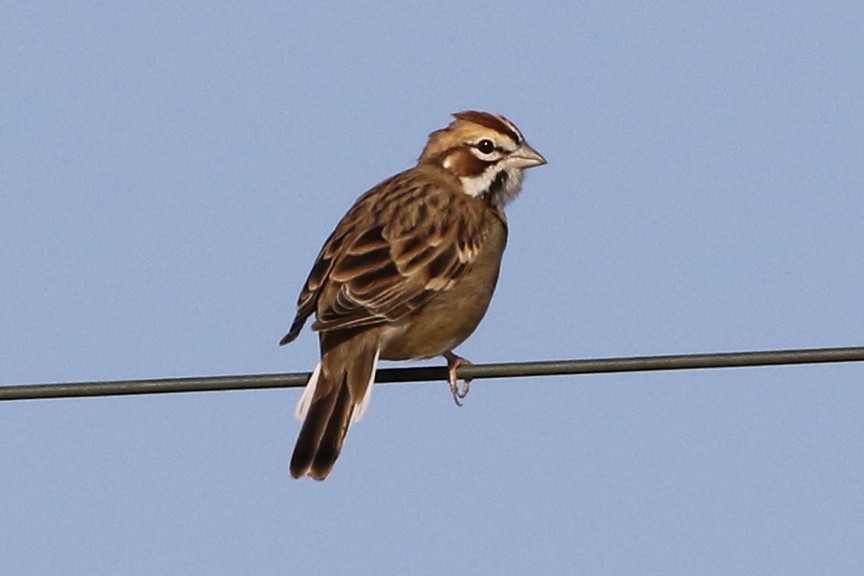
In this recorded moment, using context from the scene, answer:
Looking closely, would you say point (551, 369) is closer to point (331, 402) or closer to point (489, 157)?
point (331, 402)

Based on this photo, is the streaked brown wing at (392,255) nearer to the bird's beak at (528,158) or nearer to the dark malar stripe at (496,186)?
the dark malar stripe at (496,186)

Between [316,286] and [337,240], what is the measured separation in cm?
54

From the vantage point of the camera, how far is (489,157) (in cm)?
1085

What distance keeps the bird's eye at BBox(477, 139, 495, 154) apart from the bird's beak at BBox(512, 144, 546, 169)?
0.16m

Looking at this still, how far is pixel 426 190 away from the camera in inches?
415

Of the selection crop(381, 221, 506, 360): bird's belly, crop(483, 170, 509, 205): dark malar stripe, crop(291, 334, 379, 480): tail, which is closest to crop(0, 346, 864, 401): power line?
crop(291, 334, 379, 480): tail

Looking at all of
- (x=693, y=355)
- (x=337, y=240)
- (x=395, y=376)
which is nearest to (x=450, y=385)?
(x=395, y=376)

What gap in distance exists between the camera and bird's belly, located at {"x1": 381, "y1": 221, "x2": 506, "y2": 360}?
9555mm

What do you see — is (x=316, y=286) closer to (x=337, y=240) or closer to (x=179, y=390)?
(x=337, y=240)

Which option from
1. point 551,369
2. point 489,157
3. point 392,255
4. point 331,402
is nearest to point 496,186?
point 489,157

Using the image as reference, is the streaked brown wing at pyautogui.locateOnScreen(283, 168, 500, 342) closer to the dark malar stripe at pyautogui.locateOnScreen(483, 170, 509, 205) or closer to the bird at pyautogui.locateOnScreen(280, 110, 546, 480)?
the bird at pyautogui.locateOnScreen(280, 110, 546, 480)

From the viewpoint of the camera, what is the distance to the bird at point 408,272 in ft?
29.3

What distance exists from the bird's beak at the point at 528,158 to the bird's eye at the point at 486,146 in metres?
0.16

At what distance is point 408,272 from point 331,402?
103cm
